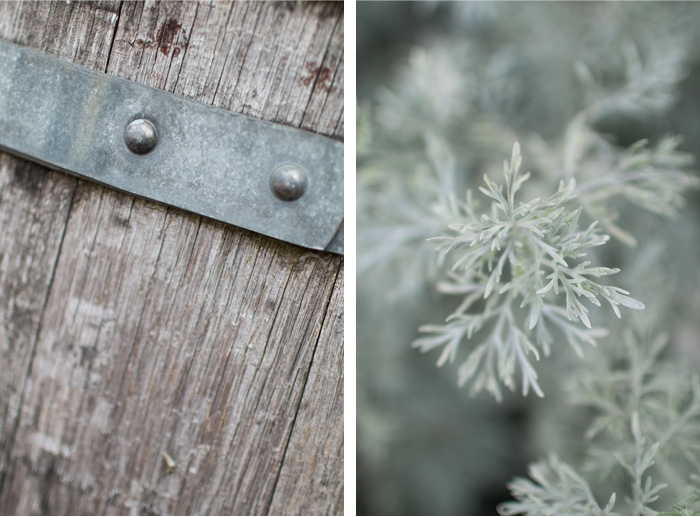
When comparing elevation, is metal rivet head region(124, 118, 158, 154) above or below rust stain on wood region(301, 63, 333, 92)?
below

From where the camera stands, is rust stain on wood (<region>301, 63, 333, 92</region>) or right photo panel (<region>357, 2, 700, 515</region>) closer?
rust stain on wood (<region>301, 63, 333, 92</region>)

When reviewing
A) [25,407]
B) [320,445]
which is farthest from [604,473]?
[25,407]

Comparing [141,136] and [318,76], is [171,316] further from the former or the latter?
[318,76]

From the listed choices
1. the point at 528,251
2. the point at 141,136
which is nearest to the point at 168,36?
the point at 141,136

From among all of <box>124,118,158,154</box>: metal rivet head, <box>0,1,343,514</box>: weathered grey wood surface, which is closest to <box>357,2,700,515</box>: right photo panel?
<box>0,1,343,514</box>: weathered grey wood surface

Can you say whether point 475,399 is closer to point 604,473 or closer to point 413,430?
point 413,430

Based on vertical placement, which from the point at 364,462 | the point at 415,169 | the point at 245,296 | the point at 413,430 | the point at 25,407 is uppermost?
the point at 415,169

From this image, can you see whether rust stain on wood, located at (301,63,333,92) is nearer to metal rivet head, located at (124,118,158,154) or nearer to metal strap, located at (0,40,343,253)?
metal strap, located at (0,40,343,253)
